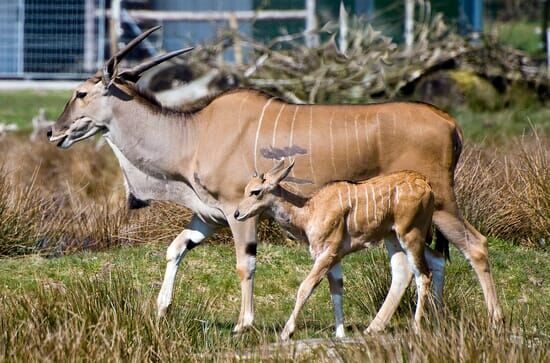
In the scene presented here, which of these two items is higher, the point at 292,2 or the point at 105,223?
the point at 292,2

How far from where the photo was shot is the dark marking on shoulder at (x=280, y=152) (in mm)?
7582

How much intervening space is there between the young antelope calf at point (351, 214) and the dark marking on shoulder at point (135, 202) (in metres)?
1.28

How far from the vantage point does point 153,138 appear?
803 cm

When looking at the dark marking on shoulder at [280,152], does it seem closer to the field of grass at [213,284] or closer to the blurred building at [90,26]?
the field of grass at [213,284]

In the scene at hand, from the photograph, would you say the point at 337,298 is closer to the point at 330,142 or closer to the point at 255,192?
the point at 255,192

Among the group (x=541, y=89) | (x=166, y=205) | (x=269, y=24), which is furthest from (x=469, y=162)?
(x=269, y=24)

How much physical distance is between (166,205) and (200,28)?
438 inches

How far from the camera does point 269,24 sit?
20.0 meters

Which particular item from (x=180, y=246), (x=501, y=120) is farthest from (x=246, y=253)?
(x=501, y=120)

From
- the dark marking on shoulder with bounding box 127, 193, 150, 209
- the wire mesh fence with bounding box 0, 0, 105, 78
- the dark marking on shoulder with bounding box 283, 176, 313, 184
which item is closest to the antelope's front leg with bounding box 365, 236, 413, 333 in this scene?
the dark marking on shoulder with bounding box 283, 176, 313, 184

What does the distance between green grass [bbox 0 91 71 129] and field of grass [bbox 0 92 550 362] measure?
516cm

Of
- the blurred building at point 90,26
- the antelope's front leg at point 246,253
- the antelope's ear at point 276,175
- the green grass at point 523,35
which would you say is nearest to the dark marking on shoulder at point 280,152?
the antelope's front leg at point 246,253

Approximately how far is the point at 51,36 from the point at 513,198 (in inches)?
486

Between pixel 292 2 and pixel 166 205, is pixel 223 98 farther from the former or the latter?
pixel 292 2
